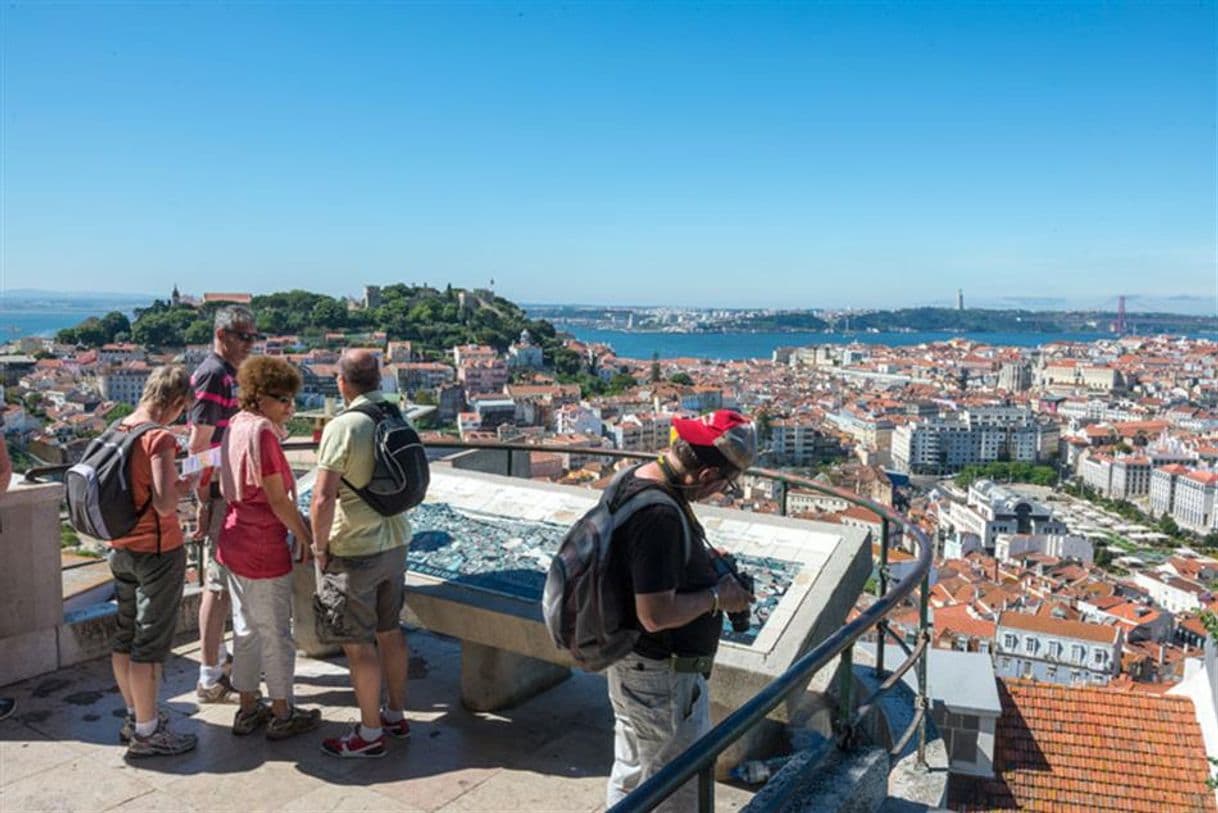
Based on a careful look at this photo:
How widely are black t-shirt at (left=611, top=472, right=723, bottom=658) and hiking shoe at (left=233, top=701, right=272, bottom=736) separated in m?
1.96

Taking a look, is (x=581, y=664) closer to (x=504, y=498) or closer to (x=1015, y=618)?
(x=504, y=498)

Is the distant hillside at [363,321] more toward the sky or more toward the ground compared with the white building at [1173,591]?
more toward the sky

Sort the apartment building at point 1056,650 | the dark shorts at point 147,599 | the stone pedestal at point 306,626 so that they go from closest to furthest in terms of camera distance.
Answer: the dark shorts at point 147,599, the stone pedestal at point 306,626, the apartment building at point 1056,650

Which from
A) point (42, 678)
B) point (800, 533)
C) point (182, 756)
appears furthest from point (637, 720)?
point (42, 678)

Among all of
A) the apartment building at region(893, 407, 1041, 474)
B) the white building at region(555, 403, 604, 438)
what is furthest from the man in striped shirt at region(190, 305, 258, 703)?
the apartment building at region(893, 407, 1041, 474)

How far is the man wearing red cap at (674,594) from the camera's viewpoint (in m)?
1.97


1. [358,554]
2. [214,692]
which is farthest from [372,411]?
[214,692]

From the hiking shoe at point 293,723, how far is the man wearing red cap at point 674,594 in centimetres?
165

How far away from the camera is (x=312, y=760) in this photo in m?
3.27

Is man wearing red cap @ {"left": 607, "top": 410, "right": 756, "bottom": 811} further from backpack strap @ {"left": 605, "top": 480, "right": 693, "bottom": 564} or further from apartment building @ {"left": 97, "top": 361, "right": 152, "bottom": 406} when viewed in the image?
apartment building @ {"left": 97, "top": 361, "right": 152, "bottom": 406}

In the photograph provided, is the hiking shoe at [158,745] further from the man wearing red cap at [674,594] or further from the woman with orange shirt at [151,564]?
the man wearing red cap at [674,594]

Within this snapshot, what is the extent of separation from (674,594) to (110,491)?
6.63 feet

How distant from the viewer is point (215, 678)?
12.2 ft

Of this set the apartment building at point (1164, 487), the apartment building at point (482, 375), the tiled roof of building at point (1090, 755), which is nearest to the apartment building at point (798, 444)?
the apartment building at point (482, 375)
